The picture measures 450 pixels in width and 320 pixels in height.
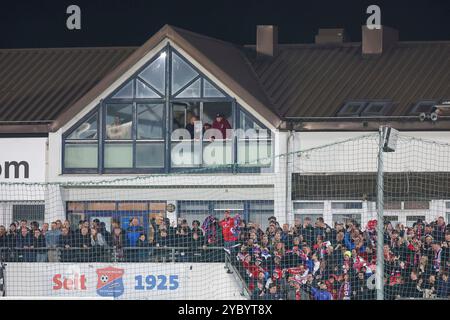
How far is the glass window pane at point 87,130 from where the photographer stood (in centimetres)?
Answer: 3219

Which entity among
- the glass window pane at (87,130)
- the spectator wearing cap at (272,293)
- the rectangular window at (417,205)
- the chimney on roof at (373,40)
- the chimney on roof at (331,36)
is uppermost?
the chimney on roof at (331,36)

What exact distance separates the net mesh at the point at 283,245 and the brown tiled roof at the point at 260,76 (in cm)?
200

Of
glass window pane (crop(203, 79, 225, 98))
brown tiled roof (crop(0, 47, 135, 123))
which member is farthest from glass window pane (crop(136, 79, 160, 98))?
brown tiled roof (crop(0, 47, 135, 123))

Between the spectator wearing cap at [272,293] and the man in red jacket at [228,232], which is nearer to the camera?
the spectator wearing cap at [272,293]

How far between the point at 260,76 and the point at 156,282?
11943mm

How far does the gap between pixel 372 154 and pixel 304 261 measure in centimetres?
799

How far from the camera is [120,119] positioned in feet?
105

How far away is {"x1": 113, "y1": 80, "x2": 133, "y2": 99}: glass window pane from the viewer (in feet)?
105

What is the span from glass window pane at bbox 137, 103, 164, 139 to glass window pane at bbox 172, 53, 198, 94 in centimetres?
58

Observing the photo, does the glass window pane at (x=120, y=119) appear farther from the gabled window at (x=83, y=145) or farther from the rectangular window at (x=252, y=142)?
the rectangular window at (x=252, y=142)

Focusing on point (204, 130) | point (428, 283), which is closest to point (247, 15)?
point (204, 130)

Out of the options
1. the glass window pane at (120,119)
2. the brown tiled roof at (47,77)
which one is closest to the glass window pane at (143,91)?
the glass window pane at (120,119)
